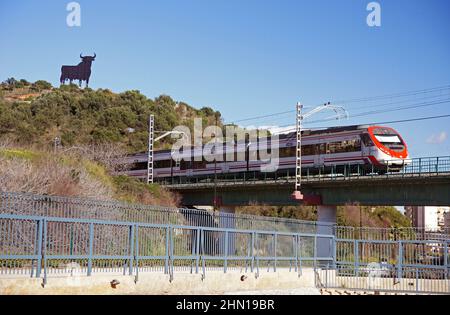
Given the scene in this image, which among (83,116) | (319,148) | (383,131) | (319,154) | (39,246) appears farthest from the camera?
(83,116)

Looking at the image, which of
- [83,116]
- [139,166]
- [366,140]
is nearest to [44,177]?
[366,140]

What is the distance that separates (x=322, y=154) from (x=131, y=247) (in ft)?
114

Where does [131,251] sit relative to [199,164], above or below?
below

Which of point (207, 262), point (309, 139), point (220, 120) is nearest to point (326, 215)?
point (309, 139)

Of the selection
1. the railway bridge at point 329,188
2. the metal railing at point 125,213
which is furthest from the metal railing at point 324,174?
the metal railing at point 125,213

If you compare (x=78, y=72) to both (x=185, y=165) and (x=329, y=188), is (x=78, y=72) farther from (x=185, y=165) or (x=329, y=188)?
(x=329, y=188)

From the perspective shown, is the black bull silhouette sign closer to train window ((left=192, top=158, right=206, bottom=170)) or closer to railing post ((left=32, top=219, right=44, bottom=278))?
train window ((left=192, top=158, right=206, bottom=170))

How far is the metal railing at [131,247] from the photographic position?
48.6 ft

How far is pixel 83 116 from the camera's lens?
344 feet

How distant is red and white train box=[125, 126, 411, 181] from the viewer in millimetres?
46344

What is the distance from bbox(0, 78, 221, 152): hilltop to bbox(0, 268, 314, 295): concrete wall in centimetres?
6172

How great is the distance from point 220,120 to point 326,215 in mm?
86738

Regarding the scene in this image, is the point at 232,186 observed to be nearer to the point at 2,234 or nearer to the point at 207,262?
the point at 207,262

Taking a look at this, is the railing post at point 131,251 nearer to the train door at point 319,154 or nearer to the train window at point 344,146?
the train window at point 344,146
